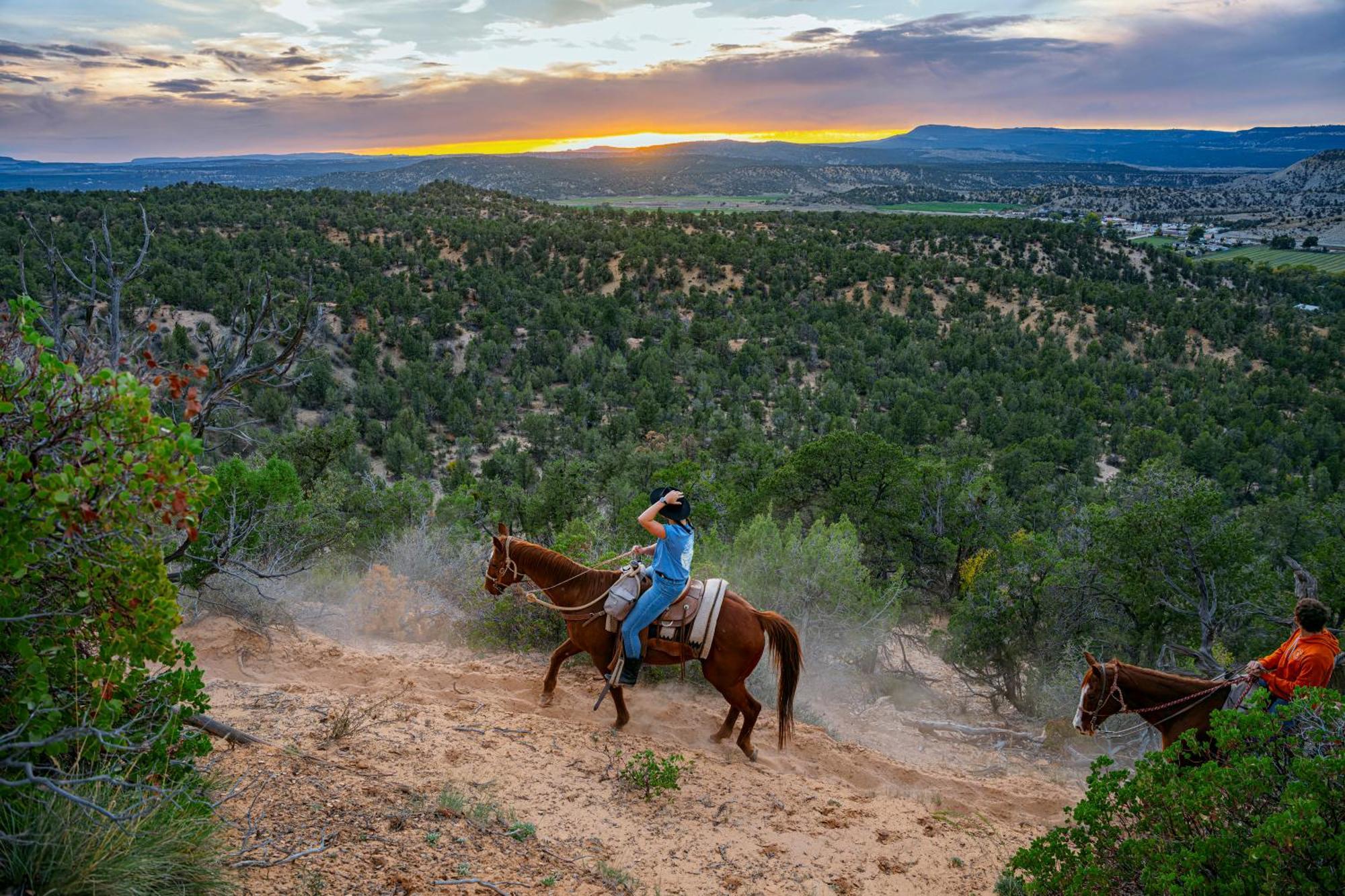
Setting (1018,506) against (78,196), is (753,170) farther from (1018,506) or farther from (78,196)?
(1018,506)

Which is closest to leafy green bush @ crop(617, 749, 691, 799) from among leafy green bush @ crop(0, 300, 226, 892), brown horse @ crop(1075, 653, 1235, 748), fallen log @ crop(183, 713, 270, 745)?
fallen log @ crop(183, 713, 270, 745)

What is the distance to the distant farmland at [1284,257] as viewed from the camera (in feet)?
278

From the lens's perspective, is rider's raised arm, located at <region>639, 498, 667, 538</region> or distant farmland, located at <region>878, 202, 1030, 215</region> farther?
distant farmland, located at <region>878, 202, 1030, 215</region>

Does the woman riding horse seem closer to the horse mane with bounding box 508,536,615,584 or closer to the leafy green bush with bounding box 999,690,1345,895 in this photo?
the horse mane with bounding box 508,536,615,584

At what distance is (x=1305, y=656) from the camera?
6312 millimetres

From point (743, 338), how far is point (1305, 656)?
40.4 meters

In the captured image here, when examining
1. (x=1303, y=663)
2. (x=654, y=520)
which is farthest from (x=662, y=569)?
(x=1303, y=663)

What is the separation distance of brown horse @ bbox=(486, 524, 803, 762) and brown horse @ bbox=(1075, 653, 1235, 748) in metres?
2.76

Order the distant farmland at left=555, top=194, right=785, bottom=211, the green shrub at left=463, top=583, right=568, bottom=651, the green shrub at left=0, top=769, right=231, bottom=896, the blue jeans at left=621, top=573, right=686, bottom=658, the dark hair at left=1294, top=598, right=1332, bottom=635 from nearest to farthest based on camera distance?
the green shrub at left=0, top=769, right=231, bottom=896 → the dark hair at left=1294, top=598, right=1332, bottom=635 → the blue jeans at left=621, top=573, right=686, bottom=658 → the green shrub at left=463, top=583, right=568, bottom=651 → the distant farmland at left=555, top=194, right=785, bottom=211

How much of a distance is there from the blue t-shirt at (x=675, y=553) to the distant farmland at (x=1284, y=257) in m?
96.3

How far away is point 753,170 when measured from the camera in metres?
194

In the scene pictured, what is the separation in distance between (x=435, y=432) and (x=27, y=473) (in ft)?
99.7

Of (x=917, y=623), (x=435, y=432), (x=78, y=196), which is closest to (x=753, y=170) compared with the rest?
(x=78, y=196)

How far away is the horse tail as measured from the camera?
25.2 ft
